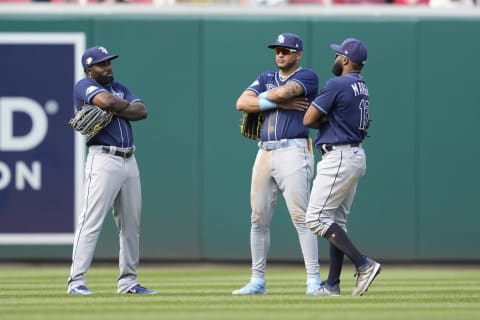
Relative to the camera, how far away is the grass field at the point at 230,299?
7043 mm

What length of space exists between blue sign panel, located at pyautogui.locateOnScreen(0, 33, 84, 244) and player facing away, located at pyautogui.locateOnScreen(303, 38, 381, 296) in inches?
195

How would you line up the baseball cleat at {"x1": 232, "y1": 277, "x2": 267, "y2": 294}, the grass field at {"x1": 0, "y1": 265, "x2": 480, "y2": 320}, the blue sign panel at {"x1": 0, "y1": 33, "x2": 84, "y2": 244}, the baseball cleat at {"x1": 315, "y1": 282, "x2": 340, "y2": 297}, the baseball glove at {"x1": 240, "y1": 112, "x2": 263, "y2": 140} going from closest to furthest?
the grass field at {"x1": 0, "y1": 265, "x2": 480, "y2": 320}, the baseball cleat at {"x1": 315, "y1": 282, "x2": 340, "y2": 297}, the baseball cleat at {"x1": 232, "y1": 277, "x2": 267, "y2": 294}, the baseball glove at {"x1": 240, "y1": 112, "x2": 263, "y2": 140}, the blue sign panel at {"x1": 0, "y1": 33, "x2": 84, "y2": 244}

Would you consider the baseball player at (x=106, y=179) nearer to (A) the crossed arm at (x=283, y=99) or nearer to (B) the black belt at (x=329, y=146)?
(A) the crossed arm at (x=283, y=99)

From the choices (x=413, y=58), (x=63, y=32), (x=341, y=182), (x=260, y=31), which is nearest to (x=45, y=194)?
(x=63, y=32)

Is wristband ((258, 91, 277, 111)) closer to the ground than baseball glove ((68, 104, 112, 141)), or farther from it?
farther from it

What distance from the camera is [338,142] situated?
8.29 meters

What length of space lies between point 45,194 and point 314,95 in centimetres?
495

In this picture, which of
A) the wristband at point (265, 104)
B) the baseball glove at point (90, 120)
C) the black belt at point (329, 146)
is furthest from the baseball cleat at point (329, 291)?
the baseball glove at point (90, 120)

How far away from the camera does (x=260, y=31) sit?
12766mm

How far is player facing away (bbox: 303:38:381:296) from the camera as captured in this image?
8.20 metres

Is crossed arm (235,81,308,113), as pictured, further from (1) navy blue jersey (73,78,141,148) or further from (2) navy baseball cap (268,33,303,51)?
(1) navy blue jersey (73,78,141,148)

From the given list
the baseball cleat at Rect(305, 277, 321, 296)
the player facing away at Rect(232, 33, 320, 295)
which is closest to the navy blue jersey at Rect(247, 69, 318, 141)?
the player facing away at Rect(232, 33, 320, 295)

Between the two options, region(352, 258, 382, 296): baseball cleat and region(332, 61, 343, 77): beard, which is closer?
region(352, 258, 382, 296): baseball cleat

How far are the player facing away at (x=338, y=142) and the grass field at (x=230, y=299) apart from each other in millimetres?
532
